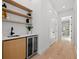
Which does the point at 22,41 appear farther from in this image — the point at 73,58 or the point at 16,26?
the point at 73,58

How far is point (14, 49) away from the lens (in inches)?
122

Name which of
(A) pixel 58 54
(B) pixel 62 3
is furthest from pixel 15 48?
(B) pixel 62 3

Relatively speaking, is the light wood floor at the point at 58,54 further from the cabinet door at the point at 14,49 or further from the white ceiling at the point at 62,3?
the white ceiling at the point at 62,3

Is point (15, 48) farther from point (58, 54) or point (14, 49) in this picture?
point (58, 54)

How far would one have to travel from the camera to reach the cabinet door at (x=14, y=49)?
2.69 meters

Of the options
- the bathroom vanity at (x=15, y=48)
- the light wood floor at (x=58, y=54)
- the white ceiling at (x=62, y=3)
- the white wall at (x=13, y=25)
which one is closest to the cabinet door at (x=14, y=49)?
the bathroom vanity at (x=15, y=48)

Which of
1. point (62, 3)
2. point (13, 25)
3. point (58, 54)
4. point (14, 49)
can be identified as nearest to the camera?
point (14, 49)

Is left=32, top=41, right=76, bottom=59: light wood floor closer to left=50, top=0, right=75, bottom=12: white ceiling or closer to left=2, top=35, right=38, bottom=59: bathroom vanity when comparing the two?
left=2, top=35, right=38, bottom=59: bathroom vanity

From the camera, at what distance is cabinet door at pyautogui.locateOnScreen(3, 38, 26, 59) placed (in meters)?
2.69

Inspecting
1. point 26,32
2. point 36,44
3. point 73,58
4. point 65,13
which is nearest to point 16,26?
point 26,32

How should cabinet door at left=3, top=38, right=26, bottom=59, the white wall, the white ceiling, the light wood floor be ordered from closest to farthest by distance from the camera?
cabinet door at left=3, top=38, right=26, bottom=59 < the white wall < the light wood floor < the white ceiling

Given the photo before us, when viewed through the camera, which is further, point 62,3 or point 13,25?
point 62,3

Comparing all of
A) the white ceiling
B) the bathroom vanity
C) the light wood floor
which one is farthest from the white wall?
the white ceiling

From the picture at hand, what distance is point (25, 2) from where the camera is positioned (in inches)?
202
